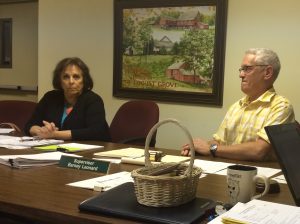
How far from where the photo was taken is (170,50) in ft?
13.0

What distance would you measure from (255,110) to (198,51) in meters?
1.33

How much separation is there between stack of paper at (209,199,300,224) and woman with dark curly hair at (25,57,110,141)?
185 centimetres

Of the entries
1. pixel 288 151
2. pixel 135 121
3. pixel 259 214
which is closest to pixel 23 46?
pixel 135 121

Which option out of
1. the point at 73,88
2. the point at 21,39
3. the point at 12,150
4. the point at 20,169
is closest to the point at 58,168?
the point at 20,169

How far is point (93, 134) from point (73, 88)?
437 millimetres

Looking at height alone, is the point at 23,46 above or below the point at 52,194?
above

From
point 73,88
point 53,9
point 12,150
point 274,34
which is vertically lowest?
point 12,150

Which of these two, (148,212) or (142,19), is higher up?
(142,19)

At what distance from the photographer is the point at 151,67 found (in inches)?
161

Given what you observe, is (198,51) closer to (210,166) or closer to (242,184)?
(210,166)

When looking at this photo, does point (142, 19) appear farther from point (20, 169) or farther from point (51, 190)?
point (51, 190)

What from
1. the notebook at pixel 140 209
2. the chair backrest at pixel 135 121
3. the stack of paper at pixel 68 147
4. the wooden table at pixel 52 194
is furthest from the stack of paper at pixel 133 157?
the chair backrest at pixel 135 121

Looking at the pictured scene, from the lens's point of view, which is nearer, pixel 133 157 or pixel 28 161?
pixel 28 161

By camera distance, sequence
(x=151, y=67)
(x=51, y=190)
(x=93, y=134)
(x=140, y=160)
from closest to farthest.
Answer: (x=51, y=190) → (x=140, y=160) → (x=93, y=134) → (x=151, y=67)
